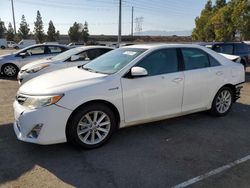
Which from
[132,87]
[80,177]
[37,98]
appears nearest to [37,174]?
[80,177]

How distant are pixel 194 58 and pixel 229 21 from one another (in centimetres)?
2842

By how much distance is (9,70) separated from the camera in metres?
11.4

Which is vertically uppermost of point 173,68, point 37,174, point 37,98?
point 173,68

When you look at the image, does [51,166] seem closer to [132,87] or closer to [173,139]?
[132,87]

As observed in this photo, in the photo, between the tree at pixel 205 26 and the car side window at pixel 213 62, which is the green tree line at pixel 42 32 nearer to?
the tree at pixel 205 26

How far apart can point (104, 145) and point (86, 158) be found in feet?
1.66

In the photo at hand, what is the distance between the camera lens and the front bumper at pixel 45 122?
3.70 m

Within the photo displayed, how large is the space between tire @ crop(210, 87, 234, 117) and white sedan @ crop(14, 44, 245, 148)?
0.9 inches

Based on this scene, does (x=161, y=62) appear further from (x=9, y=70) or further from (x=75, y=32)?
(x=75, y=32)

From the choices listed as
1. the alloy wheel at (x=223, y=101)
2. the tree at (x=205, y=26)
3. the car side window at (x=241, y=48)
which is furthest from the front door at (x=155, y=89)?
the tree at (x=205, y=26)

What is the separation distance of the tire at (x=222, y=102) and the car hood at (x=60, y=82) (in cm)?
264

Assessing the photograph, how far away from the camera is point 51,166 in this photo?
12.0 feet

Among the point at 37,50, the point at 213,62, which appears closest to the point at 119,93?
the point at 213,62

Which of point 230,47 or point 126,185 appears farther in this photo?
point 230,47
